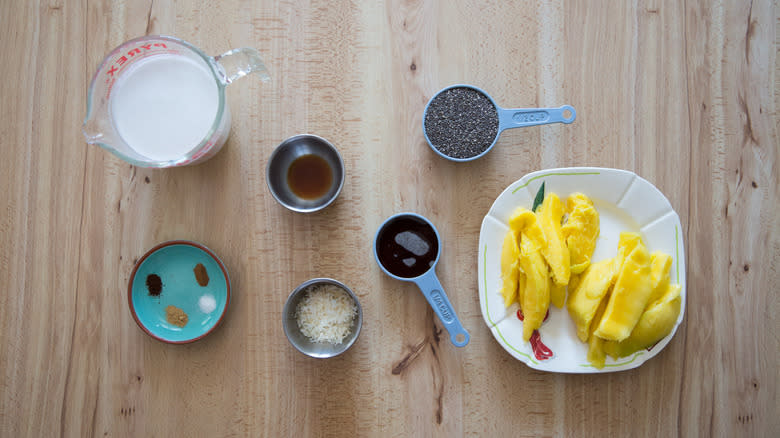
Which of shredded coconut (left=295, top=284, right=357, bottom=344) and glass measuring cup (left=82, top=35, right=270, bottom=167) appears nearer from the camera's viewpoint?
glass measuring cup (left=82, top=35, right=270, bottom=167)

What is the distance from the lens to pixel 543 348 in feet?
4.60

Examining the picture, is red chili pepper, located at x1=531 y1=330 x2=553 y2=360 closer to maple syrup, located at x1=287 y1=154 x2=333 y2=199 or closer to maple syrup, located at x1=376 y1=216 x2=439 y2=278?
maple syrup, located at x1=376 y1=216 x2=439 y2=278

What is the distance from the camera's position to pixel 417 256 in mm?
1396

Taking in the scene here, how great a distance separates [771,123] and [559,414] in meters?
1.14

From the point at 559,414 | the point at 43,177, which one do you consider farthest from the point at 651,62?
the point at 43,177

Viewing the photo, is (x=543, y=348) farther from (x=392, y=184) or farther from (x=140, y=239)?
(x=140, y=239)

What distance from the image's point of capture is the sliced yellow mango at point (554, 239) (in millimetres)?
1332

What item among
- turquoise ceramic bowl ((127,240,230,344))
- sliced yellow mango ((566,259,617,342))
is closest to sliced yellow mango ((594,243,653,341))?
sliced yellow mango ((566,259,617,342))

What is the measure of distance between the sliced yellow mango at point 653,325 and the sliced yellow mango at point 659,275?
0.04 ft

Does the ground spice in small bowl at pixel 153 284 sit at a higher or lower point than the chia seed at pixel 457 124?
lower

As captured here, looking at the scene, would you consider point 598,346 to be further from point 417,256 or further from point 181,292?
point 181,292

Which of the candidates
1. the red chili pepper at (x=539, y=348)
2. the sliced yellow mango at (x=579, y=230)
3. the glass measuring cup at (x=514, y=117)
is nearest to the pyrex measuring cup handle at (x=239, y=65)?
the glass measuring cup at (x=514, y=117)

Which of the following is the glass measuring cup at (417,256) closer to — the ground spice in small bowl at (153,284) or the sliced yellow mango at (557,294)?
the sliced yellow mango at (557,294)

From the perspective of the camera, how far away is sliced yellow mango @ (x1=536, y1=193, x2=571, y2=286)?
133 cm
